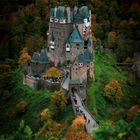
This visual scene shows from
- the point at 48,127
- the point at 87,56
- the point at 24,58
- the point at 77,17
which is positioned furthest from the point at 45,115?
the point at 77,17

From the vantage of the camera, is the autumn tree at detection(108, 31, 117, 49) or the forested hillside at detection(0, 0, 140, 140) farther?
the autumn tree at detection(108, 31, 117, 49)

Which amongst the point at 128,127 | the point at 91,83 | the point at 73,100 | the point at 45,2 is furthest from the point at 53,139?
the point at 45,2

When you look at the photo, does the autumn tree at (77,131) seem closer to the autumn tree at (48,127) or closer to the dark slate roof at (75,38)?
the autumn tree at (48,127)

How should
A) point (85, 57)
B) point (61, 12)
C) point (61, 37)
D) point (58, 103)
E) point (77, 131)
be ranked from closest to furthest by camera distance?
point (77, 131) < point (58, 103) < point (85, 57) < point (61, 12) < point (61, 37)

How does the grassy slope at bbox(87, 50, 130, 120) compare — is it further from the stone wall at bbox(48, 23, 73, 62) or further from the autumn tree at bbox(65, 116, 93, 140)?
the stone wall at bbox(48, 23, 73, 62)

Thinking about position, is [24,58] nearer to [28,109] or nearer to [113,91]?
[28,109]

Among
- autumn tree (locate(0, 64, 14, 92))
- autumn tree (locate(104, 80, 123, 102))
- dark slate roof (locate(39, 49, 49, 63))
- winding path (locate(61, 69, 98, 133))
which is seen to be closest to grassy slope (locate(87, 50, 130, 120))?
autumn tree (locate(104, 80, 123, 102))

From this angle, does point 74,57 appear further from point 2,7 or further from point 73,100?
point 2,7

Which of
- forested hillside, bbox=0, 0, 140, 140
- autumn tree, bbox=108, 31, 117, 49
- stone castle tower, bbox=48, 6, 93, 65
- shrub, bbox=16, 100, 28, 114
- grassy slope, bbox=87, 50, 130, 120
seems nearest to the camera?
forested hillside, bbox=0, 0, 140, 140
